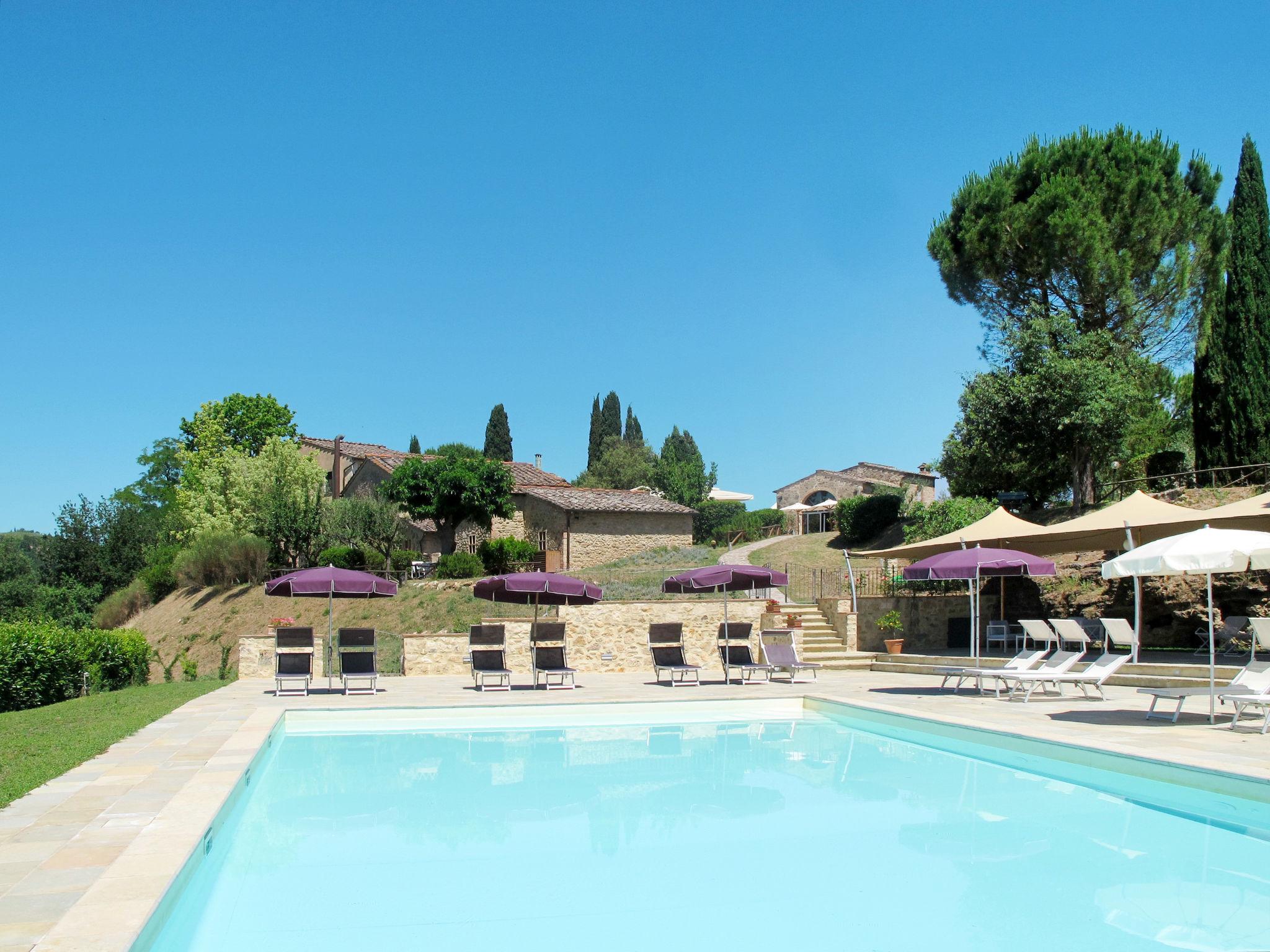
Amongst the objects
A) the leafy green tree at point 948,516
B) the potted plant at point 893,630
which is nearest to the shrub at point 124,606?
the leafy green tree at point 948,516

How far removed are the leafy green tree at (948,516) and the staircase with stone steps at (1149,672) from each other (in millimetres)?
7553

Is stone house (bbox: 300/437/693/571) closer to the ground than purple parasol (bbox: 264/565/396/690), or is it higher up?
higher up

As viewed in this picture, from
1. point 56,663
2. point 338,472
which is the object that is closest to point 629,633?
point 56,663

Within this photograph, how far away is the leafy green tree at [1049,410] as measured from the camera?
79.5 feet

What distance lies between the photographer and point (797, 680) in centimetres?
1570

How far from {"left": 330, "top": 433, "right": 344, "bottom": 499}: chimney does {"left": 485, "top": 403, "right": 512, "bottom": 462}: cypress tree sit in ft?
52.5

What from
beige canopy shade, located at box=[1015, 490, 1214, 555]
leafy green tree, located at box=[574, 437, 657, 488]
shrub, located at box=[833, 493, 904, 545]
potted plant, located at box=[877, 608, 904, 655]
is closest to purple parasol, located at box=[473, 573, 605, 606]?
potted plant, located at box=[877, 608, 904, 655]

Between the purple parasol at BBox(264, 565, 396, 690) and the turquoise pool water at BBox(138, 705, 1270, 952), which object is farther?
the purple parasol at BBox(264, 565, 396, 690)

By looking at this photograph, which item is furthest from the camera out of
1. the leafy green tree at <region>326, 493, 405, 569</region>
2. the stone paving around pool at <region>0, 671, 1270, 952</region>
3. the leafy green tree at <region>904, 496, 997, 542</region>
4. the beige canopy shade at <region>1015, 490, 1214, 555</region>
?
the leafy green tree at <region>326, 493, 405, 569</region>

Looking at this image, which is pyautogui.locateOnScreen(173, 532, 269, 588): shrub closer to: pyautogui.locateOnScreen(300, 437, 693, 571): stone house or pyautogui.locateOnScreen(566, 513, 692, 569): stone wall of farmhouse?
pyautogui.locateOnScreen(300, 437, 693, 571): stone house

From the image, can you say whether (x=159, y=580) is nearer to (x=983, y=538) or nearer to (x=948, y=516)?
(x=948, y=516)

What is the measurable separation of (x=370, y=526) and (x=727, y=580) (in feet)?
68.0

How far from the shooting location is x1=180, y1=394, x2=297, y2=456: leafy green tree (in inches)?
1911

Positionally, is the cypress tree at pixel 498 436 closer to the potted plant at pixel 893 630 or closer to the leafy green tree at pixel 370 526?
the leafy green tree at pixel 370 526
